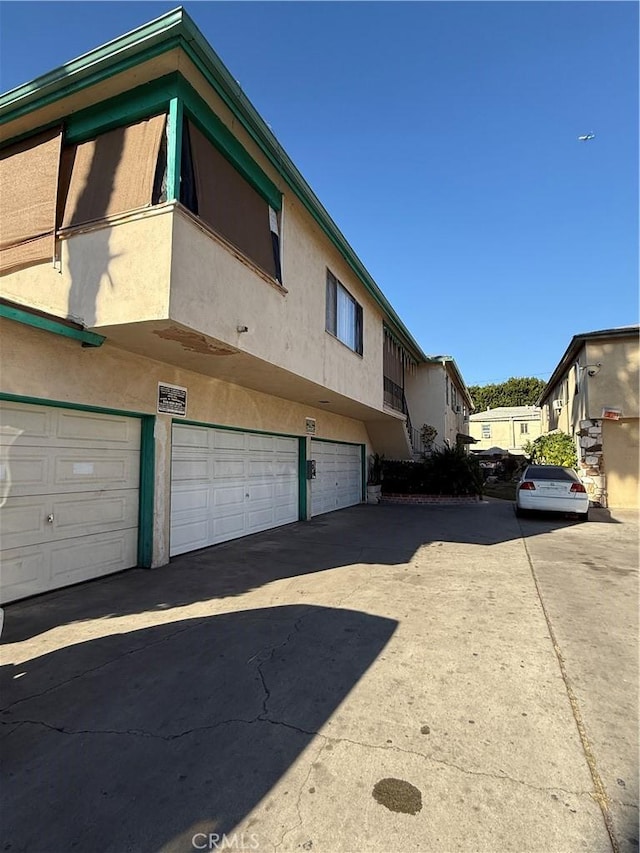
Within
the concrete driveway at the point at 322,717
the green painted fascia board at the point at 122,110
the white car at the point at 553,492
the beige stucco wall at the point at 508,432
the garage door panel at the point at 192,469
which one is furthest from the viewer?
the beige stucco wall at the point at 508,432

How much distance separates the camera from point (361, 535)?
10148 mm

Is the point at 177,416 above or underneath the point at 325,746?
above

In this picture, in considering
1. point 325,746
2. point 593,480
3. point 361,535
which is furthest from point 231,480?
point 593,480

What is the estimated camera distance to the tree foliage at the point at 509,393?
198 feet

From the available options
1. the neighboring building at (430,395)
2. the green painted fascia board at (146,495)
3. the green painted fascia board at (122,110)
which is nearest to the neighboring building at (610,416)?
the neighboring building at (430,395)

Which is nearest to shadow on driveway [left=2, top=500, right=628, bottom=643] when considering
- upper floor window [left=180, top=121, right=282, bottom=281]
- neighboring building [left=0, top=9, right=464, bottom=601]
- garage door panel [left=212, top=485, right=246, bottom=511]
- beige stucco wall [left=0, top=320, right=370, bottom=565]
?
→ neighboring building [left=0, top=9, right=464, bottom=601]

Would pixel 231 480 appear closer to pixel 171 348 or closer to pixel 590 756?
pixel 171 348

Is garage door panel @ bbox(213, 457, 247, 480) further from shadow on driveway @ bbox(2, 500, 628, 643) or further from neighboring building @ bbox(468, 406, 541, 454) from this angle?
neighboring building @ bbox(468, 406, 541, 454)

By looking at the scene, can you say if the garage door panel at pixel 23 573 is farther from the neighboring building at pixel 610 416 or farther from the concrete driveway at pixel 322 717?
the neighboring building at pixel 610 416

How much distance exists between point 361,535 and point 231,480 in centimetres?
316

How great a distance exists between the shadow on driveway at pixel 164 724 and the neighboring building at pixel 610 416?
13.3 m

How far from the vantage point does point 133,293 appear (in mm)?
5281

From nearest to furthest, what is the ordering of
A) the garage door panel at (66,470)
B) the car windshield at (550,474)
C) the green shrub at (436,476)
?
the garage door panel at (66,470) → the car windshield at (550,474) → the green shrub at (436,476)

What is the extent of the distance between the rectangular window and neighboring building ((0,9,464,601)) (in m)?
1.55
